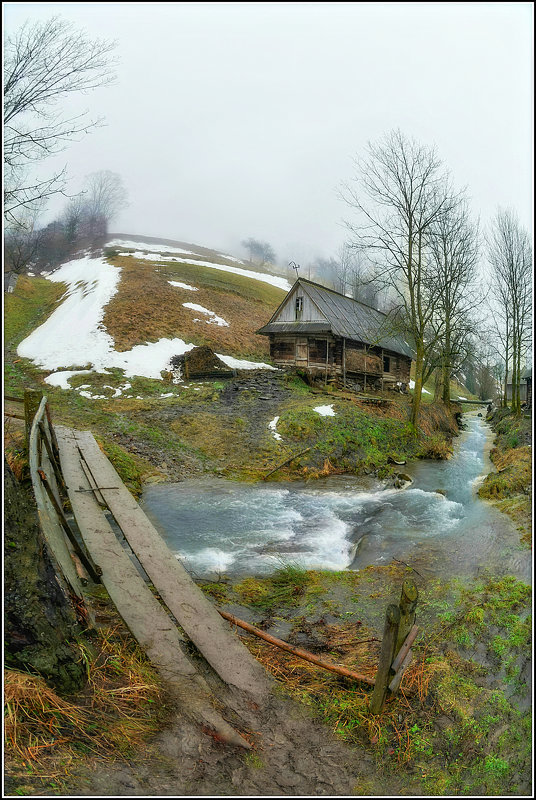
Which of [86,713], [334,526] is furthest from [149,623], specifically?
[334,526]

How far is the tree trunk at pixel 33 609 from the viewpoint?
2.82 m

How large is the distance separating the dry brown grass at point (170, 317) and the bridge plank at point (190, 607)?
18.1 meters

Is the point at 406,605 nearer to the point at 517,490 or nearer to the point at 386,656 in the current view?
the point at 386,656

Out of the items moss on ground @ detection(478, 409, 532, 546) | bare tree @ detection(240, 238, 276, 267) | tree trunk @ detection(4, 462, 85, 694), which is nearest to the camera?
tree trunk @ detection(4, 462, 85, 694)

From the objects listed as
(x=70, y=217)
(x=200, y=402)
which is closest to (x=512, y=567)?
(x=200, y=402)

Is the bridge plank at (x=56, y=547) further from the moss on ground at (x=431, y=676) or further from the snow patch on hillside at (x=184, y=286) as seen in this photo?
the snow patch on hillside at (x=184, y=286)

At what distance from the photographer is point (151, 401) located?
55.9ft

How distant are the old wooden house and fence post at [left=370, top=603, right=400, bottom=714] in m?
20.9

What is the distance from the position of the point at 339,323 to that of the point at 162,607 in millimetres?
22583

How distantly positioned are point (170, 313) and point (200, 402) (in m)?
12.4

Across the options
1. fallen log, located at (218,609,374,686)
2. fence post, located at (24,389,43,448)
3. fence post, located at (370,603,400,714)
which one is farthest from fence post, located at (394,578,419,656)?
fence post, located at (24,389,43,448)

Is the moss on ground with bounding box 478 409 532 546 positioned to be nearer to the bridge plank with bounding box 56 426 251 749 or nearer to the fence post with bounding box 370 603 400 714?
the fence post with bounding box 370 603 400 714

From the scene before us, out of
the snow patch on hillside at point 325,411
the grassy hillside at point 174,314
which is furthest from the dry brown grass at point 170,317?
the snow patch on hillside at point 325,411

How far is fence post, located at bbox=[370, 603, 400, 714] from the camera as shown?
326 cm
